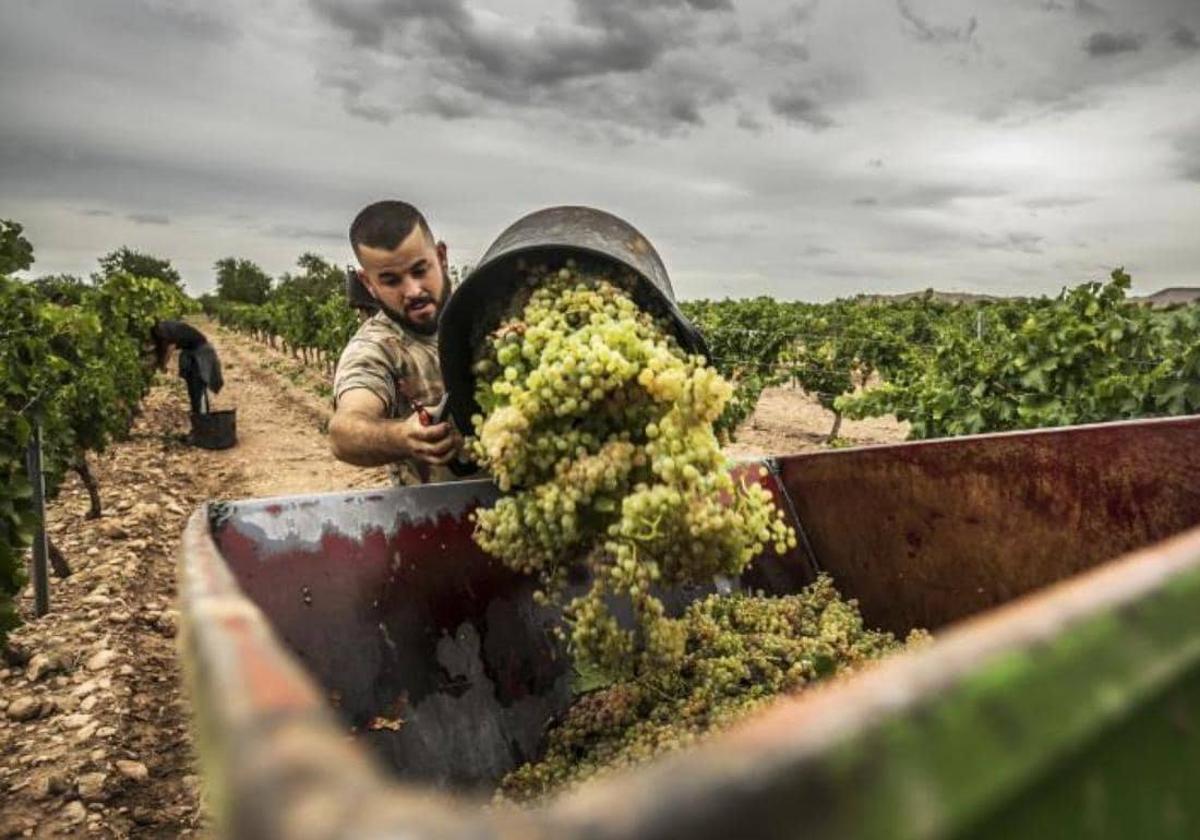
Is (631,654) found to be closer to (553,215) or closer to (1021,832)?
(553,215)

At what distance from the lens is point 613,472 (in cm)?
200

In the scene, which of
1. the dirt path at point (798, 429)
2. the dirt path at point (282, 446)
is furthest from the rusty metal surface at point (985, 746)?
the dirt path at point (798, 429)

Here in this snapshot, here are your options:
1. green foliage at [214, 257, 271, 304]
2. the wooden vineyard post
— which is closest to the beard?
the wooden vineyard post

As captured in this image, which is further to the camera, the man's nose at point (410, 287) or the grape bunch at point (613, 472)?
the man's nose at point (410, 287)

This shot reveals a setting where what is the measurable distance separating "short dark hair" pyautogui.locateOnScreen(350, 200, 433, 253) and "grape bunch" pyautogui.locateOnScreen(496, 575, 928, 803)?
1806 millimetres

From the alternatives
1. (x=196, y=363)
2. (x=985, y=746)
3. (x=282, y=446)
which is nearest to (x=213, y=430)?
(x=282, y=446)

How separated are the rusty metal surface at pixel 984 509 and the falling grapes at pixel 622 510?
1.45 ft

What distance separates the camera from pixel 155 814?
3.38 m

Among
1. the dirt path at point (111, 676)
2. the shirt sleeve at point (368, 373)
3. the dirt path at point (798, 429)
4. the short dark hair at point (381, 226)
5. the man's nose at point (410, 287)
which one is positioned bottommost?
the dirt path at point (111, 676)

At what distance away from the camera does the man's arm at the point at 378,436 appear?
103 inches

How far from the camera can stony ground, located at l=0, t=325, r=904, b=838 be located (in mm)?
3441

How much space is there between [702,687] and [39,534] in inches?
194

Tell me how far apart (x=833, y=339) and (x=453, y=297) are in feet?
46.7

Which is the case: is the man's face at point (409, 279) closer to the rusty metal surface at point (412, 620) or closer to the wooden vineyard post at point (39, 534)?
the rusty metal surface at point (412, 620)
